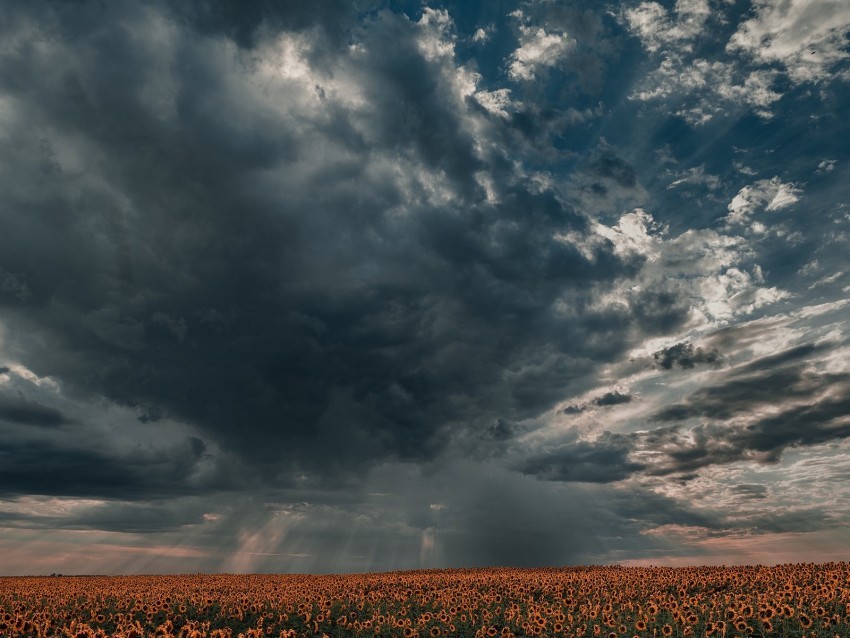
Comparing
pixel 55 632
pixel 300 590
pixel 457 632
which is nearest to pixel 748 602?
pixel 457 632

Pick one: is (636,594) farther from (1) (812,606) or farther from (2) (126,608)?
(2) (126,608)

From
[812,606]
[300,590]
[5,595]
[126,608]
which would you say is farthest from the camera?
[5,595]

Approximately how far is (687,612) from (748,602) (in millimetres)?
2976

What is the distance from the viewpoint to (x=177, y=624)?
30.1 meters

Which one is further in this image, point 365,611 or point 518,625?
point 365,611

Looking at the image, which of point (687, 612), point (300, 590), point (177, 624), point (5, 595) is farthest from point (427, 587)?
point (5, 595)

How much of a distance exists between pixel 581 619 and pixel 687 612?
4.13 meters

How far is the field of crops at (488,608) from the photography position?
75.9 feet

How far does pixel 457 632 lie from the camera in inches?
1047

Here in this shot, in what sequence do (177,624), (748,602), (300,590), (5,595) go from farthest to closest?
(5,595), (300,590), (177,624), (748,602)

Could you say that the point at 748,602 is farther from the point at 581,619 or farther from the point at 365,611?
the point at 365,611

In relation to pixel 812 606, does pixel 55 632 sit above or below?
below

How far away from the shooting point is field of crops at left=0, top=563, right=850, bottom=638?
23.1 metres

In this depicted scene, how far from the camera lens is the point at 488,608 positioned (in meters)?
30.4
